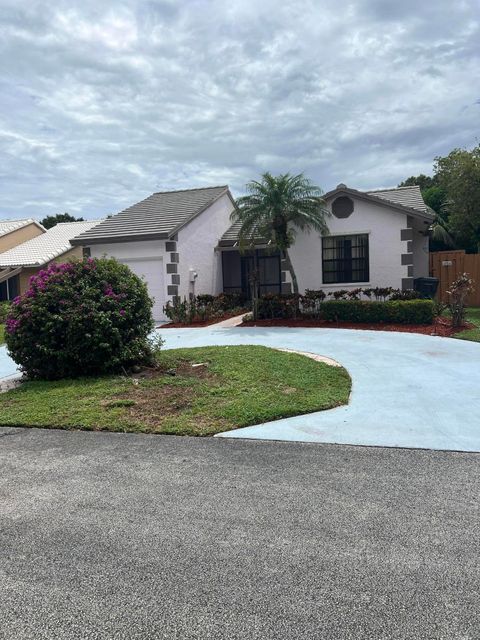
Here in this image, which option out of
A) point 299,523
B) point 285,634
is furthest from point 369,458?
point 285,634

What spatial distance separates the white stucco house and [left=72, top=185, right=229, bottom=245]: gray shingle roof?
0.04 metres

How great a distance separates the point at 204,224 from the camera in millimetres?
19156

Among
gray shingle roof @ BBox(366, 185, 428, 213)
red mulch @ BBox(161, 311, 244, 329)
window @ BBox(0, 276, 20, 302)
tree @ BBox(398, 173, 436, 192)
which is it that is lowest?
red mulch @ BBox(161, 311, 244, 329)

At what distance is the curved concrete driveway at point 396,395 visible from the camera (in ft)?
17.3

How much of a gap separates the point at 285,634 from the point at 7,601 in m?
1.56

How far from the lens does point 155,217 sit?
18547mm

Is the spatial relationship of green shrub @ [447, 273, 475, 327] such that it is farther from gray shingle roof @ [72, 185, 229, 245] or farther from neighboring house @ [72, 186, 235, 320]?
gray shingle roof @ [72, 185, 229, 245]

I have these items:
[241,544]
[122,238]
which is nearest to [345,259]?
[122,238]

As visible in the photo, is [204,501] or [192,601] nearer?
[192,601]

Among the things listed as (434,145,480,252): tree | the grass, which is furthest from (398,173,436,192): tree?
the grass

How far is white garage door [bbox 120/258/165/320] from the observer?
56.3ft

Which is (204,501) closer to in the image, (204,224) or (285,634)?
(285,634)

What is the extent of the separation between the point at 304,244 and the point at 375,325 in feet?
15.2

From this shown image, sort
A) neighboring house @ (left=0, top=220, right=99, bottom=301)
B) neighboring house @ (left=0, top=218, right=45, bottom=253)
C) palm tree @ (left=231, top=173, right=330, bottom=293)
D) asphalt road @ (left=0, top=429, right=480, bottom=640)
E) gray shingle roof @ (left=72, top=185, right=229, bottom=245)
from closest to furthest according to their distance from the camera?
asphalt road @ (left=0, top=429, right=480, bottom=640) < palm tree @ (left=231, top=173, right=330, bottom=293) < gray shingle roof @ (left=72, top=185, right=229, bottom=245) < neighboring house @ (left=0, top=220, right=99, bottom=301) < neighboring house @ (left=0, top=218, right=45, bottom=253)
